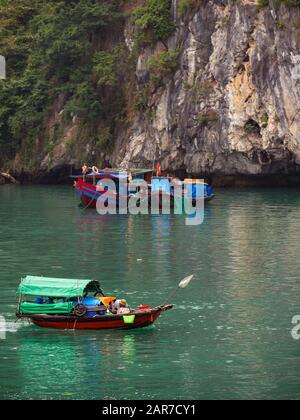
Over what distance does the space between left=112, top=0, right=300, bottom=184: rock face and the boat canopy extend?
41.0 meters

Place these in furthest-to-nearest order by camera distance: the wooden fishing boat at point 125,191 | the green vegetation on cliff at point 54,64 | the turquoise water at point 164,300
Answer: the green vegetation on cliff at point 54,64
the wooden fishing boat at point 125,191
the turquoise water at point 164,300

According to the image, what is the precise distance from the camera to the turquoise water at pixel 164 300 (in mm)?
28109

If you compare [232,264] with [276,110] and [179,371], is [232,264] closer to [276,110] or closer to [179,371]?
[179,371]

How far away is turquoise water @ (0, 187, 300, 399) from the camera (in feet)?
92.2

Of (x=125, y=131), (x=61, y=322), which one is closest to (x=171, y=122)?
(x=125, y=131)

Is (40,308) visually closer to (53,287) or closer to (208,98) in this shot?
(53,287)

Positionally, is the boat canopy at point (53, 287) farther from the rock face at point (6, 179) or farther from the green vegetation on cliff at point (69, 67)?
the rock face at point (6, 179)

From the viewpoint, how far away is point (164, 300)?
37219 mm

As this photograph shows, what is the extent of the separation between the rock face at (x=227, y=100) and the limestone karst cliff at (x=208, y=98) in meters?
0.07

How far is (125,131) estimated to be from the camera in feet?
285

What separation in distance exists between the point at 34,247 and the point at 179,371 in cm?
2219

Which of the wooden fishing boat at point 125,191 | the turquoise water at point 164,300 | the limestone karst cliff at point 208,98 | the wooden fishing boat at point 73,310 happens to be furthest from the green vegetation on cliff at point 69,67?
the wooden fishing boat at point 73,310

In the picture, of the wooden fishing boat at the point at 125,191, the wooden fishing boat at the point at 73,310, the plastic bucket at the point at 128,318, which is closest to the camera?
the plastic bucket at the point at 128,318

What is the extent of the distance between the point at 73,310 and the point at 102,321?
1.00 meters
